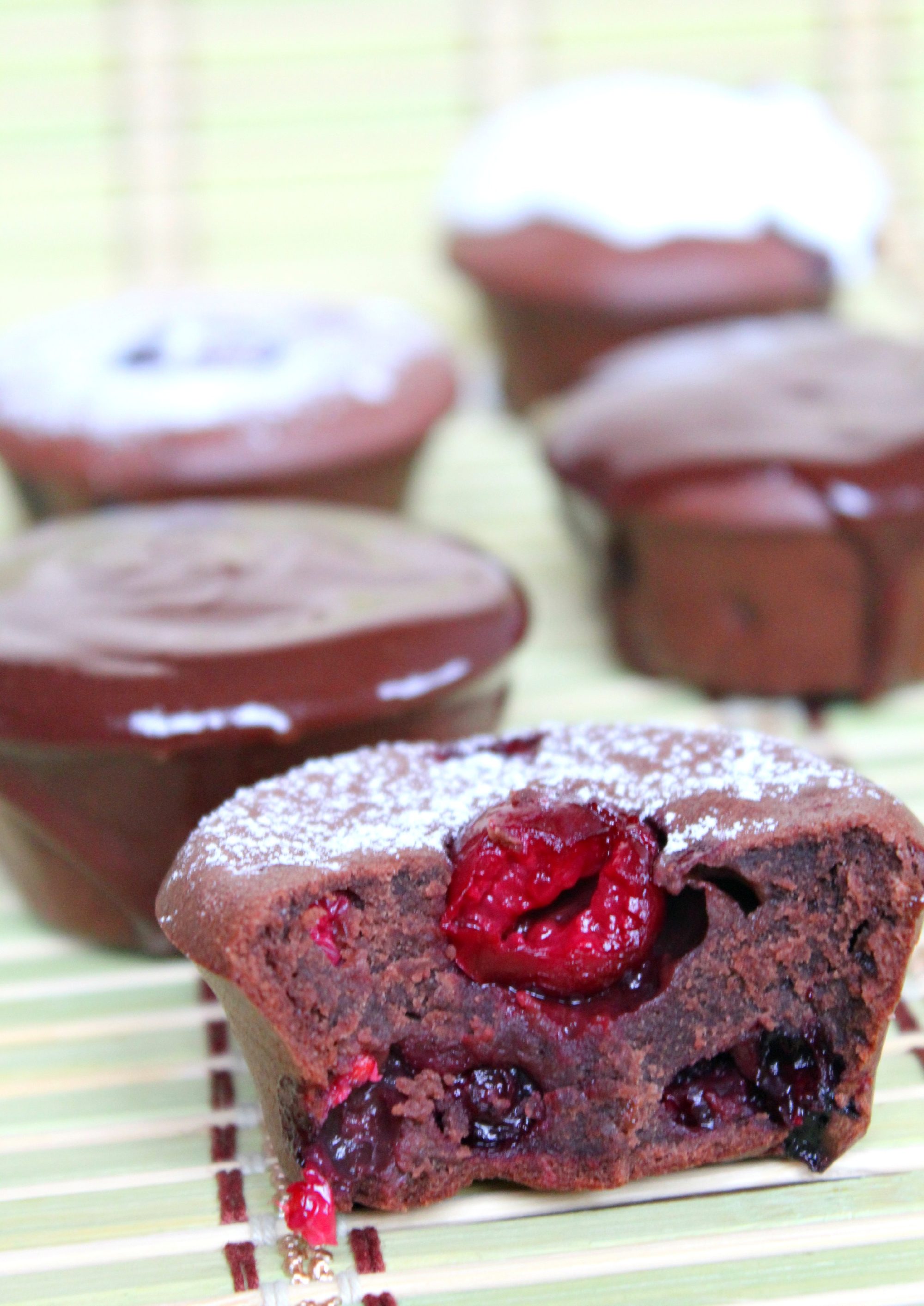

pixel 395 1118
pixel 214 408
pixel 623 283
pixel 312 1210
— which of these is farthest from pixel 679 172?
pixel 312 1210

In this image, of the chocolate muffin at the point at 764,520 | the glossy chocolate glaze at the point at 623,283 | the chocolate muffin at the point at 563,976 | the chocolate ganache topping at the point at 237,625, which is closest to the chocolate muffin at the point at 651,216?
the glossy chocolate glaze at the point at 623,283

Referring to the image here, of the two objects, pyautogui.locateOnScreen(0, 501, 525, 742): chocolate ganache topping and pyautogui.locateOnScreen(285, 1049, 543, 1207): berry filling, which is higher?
pyautogui.locateOnScreen(0, 501, 525, 742): chocolate ganache topping

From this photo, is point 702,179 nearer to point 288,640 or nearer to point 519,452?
point 519,452

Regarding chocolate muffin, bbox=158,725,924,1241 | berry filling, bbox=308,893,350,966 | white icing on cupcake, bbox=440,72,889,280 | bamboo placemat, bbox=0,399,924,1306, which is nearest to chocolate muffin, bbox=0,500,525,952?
bamboo placemat, bbox=0,399,924,1306

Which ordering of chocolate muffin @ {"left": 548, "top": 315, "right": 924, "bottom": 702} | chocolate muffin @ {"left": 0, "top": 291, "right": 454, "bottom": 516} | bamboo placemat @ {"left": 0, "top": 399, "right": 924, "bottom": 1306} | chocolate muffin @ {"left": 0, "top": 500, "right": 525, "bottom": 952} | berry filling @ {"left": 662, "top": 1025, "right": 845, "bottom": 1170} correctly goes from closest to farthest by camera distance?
1. bamboo placemat @ {"left": 0, "top": 399, "right": 924, "bottom": 1306}
2. berry filling @ {"left": 662, "top": 1025, "right": 845, "bottom": 1170}
3. chocolate muffin @ {"left": 0, "top": 500, "right": 525, "bottom": 952}
4. chocolate muffin @ {"left": 548, "top": 315, "right": 924, "bottom": 702}
5. chocolate muffin @ {"left": 0, "top": 291, "right": 454, "bottom": 516}

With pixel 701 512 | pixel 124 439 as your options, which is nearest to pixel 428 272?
pixel 124 439

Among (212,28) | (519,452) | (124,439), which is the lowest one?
(519,452)

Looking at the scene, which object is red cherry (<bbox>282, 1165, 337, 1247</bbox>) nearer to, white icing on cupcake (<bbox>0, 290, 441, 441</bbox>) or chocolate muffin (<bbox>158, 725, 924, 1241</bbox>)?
chocolate muffin (<bbox>158, 725, 924, 1241</bbox>)
